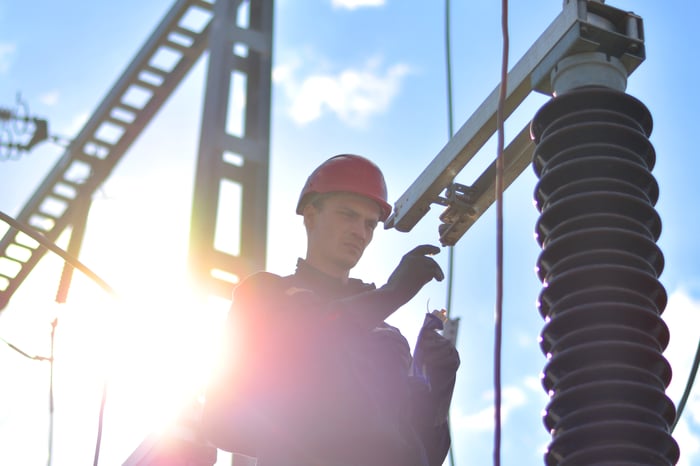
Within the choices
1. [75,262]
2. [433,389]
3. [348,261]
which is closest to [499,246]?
[433,389]

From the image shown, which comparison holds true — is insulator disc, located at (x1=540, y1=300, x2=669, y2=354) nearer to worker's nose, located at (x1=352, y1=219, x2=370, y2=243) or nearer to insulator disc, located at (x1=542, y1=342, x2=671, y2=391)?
insulator disc, located at (x1=542, y1=342, x2=671, y2=391)

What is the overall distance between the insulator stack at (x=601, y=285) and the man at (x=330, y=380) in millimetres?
742

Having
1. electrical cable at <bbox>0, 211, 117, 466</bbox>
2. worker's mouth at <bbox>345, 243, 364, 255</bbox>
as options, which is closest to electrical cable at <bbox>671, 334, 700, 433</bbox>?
worker's mouth at <bbox>345, 243, 364, 255</bbox>

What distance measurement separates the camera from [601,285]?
8.55ft

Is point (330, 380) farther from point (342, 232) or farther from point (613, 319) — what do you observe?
point (613, 319)

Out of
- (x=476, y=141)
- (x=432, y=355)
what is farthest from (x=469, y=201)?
(x=432, y=355)

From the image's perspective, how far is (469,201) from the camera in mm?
3381

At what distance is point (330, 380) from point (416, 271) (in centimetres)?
51

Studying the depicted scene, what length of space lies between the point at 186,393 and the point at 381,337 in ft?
13.9

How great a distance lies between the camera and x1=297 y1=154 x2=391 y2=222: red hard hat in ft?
14.1

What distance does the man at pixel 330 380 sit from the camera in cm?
364

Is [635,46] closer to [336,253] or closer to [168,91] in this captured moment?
[336,253]

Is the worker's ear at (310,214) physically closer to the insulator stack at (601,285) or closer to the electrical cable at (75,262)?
the electrical cable at (75,262)

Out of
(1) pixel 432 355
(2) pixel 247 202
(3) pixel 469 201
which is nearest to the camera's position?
(3) pixel 469 201
